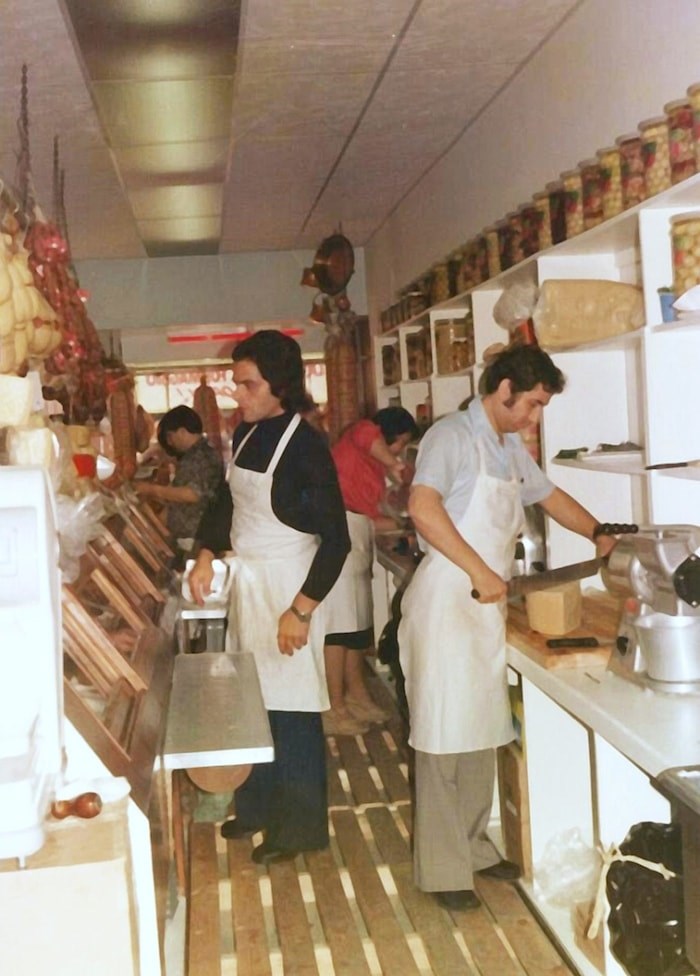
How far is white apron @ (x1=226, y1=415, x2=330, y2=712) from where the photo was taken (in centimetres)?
349

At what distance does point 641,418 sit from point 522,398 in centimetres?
79

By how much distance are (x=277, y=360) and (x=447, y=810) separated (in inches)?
58.4

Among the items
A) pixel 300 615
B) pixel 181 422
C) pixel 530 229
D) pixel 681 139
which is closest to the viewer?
pixel 681 139

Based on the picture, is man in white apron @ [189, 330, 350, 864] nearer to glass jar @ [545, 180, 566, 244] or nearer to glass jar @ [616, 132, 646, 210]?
glass jar @ [545, 180, 566, 244]

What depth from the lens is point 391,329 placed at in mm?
6859

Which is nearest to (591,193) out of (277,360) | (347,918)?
(277,360)

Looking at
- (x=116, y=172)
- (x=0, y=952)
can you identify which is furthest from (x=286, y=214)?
(x=0, y=952)

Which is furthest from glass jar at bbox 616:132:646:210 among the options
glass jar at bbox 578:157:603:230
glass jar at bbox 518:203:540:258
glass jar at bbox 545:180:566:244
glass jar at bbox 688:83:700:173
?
glass jar at bbox 518:203:540:258

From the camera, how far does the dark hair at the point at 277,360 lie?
342 centimetres

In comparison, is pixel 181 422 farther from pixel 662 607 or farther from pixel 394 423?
pixel 662 607

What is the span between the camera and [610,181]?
312 centimetres

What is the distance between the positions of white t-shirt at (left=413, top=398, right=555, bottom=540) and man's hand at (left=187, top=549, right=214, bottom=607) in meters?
0.80

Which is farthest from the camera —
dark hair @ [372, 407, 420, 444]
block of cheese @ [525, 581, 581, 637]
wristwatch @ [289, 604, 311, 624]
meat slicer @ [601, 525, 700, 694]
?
dark hair @ [372, 407, 420, 444]

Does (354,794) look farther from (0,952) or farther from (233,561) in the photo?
(0,952)
